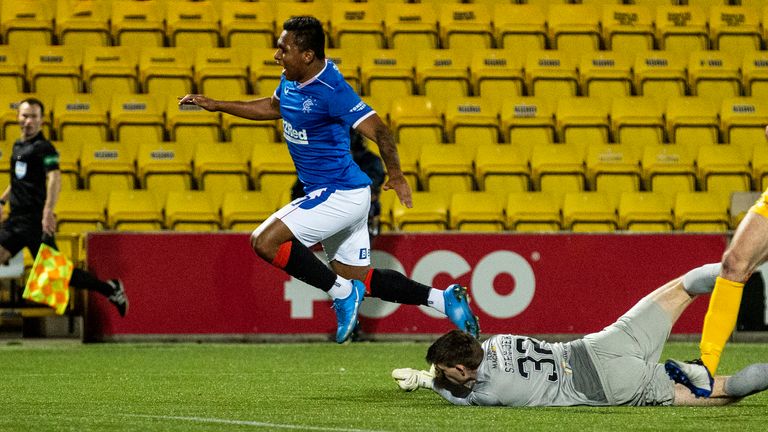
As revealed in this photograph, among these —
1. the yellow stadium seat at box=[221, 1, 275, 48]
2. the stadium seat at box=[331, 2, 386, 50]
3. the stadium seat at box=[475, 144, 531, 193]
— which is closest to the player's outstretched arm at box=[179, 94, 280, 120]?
the stadium seat at box=[475, 144, 531, 193]

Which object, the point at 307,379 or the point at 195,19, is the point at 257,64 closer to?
the point at 195,19

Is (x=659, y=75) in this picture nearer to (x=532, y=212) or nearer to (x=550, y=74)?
(x=550, y=74)

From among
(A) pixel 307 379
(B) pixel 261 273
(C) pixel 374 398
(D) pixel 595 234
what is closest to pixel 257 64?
(B) pixel 261 273

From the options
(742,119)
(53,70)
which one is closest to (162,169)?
(53,70)

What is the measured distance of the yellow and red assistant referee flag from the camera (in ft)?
37.1

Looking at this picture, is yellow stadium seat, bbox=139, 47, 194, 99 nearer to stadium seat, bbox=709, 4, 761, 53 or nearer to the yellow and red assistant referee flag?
the yellow and red assistant referee flag

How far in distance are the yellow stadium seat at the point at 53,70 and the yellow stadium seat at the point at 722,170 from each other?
707 centimetres

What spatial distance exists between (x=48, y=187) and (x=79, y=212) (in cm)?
194

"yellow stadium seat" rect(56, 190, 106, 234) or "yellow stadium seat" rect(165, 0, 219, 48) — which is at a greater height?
"yellow stadium seat" rect(165, 0, 219, 48)

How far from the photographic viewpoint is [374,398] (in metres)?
7.30

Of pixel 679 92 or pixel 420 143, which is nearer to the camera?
pixel 420 143

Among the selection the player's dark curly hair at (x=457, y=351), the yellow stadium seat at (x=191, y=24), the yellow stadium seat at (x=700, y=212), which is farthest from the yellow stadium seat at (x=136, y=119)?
the player's dark curly hair at (x=457, y=351)

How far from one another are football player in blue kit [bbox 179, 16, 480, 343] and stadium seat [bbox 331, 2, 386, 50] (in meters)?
7.96

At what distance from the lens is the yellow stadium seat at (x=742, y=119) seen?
15.0m
